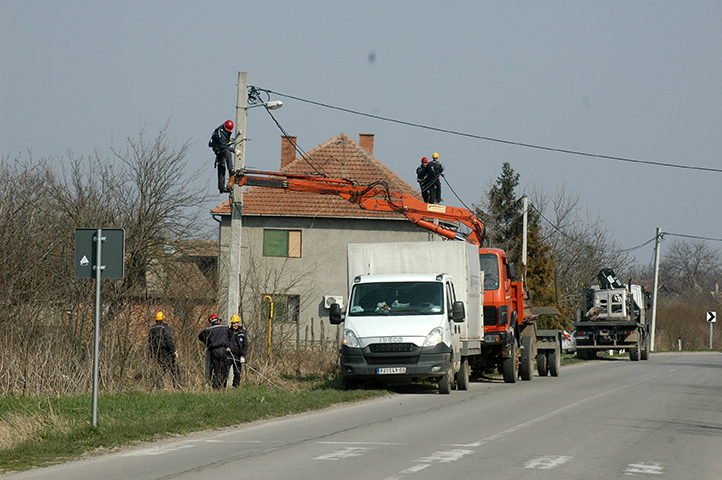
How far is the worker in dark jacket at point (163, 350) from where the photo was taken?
16047mm

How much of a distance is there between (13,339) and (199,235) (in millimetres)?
15388

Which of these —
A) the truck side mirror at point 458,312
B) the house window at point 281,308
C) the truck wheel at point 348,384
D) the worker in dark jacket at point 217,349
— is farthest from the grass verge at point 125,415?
the house window at point 281,308

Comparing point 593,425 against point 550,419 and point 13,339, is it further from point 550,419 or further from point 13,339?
point 13,339

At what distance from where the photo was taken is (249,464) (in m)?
8.63

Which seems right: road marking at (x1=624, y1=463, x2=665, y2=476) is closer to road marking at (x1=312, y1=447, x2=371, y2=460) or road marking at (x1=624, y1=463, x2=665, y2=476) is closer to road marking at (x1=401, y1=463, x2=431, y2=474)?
road marking at (x1=401, y1=463, x2=431, y2=474)

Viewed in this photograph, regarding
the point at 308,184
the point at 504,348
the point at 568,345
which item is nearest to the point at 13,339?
the point at 308,184

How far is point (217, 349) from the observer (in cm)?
1664

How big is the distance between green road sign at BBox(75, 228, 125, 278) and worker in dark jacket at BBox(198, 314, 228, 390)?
584cm

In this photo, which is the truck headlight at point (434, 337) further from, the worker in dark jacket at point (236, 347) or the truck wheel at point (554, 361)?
the truck wheel at point (554, 361)

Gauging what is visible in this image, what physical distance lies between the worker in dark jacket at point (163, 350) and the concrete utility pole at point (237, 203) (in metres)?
1.59

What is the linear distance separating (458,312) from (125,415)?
6.81 metres

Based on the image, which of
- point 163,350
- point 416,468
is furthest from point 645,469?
point 163,350

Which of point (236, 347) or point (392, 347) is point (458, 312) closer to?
point (392, 347)

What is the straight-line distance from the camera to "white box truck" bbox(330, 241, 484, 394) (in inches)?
635
